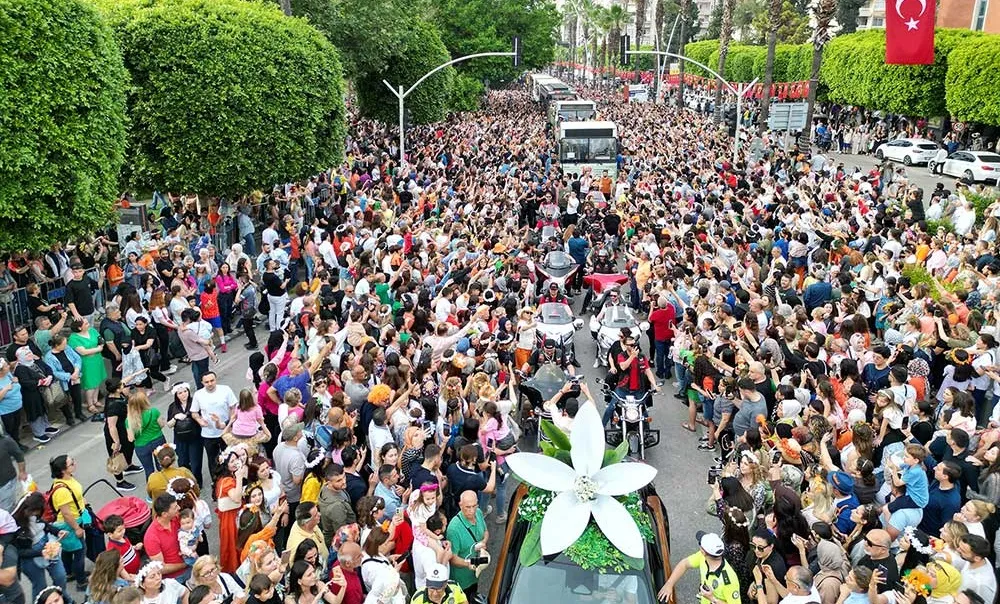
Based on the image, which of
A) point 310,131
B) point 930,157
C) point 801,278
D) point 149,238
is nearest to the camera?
point 801,278

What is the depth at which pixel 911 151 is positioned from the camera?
3678cm

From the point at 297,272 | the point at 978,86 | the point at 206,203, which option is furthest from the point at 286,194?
the point at 978,86

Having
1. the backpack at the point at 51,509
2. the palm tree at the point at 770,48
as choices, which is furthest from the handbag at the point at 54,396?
the palm tree at the point at 770,48

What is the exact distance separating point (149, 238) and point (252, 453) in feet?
32.6

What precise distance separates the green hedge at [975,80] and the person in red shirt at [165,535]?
3403 cm

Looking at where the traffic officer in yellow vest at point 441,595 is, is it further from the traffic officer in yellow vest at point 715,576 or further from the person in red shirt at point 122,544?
the person in red shirt at point 122,544

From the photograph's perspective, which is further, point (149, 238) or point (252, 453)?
point (149, 238)

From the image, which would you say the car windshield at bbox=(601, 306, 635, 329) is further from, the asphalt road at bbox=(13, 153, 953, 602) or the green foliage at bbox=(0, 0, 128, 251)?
the green foliage at bbox=(0, 0, 128, 251)

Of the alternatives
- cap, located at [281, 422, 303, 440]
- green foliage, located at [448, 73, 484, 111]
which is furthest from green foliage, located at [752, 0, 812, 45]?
cap, located at [281, 422, 303, 440]

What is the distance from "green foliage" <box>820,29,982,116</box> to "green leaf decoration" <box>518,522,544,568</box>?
36.4 m

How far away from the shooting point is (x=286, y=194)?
22.3m

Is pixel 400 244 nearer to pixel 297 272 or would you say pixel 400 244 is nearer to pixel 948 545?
pixel 297 272

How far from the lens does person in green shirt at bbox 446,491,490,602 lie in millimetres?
6230

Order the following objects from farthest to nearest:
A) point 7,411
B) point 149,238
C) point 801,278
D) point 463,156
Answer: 1. point 463,156
2. point 149,238
3. point 801,278
4. point 7,411
